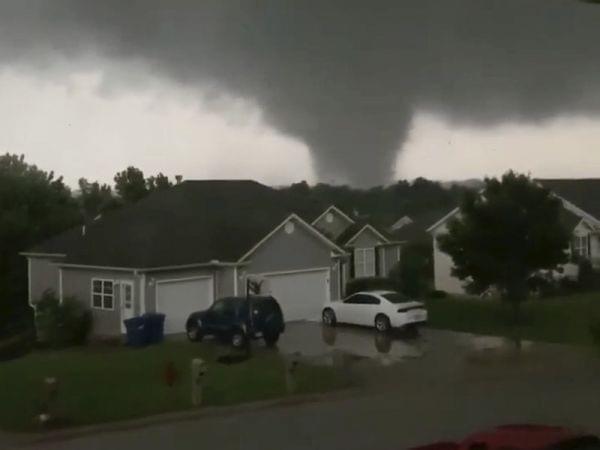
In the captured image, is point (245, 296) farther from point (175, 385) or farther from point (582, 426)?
A: point (582, 426)

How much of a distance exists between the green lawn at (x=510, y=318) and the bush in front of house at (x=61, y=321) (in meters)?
1.07

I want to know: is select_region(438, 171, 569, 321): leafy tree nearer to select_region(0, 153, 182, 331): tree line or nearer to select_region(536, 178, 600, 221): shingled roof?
select_region(536, 178, 600, 221): shingled roof

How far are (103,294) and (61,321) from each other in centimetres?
15

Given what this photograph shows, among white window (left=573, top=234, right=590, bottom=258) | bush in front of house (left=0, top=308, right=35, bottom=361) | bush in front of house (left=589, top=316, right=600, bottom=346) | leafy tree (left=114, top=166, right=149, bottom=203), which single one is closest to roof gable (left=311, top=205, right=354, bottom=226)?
leafy tree (left=114, top=166, right=149, bottom=203)

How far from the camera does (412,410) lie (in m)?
3.04

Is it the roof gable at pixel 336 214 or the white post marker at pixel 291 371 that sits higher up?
the roof gable at pixel 336 214

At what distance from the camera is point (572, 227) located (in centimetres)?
301

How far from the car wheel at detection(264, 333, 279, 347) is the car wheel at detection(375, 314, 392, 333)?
31cm

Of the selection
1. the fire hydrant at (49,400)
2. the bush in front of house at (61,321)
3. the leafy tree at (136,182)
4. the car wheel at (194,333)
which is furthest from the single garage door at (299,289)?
the fire hydrant at (49,400)

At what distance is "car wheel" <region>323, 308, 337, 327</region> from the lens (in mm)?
3016

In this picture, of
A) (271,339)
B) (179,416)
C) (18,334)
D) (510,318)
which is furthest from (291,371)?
(18,334)

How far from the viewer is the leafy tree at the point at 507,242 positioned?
9.66 ft

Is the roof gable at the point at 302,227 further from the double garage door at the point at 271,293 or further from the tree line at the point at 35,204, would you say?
the tree line at the point at 35,204

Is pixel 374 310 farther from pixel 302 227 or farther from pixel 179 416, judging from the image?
pixel 179 416
